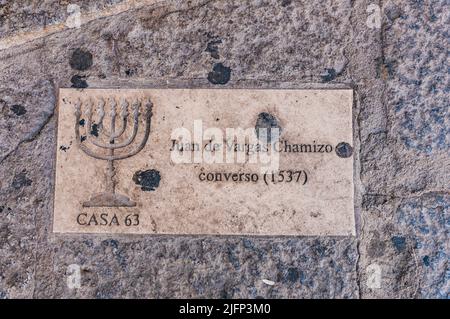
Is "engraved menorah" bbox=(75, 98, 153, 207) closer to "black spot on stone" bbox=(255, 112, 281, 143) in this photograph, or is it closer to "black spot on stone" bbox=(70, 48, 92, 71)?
"black spot on stone" bbox=(70, 48, 92, 71)

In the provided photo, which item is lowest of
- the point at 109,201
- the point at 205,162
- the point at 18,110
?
the point at 109,201

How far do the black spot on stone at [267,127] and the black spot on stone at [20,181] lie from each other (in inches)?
25.8

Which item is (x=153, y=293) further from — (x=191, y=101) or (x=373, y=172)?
(x=373, y=172)

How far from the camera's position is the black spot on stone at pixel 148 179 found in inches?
50.4

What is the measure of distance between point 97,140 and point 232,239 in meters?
0.47

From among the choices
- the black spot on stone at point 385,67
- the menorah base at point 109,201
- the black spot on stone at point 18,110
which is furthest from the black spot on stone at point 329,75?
the black spot on stone at point 18,110

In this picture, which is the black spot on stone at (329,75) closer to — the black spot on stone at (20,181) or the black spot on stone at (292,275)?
the black spot on stone at (292,275)

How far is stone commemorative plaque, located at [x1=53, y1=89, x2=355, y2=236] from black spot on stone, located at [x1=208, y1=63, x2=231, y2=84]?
33mm

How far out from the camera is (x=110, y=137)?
4.22ft

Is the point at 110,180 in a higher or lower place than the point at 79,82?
lower

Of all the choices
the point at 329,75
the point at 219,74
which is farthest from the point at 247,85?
the point at 329,75

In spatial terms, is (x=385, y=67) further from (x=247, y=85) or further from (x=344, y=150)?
(x=247, y=85)

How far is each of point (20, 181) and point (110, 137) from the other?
11.2 inches

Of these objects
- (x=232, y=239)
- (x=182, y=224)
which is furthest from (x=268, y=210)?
(x=182, y=224)
